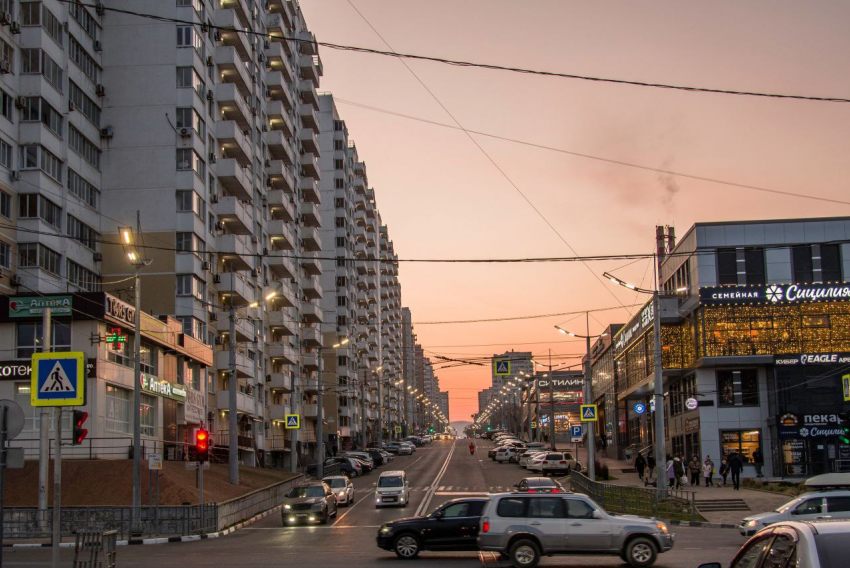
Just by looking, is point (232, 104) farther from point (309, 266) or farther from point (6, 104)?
point (309, 266)

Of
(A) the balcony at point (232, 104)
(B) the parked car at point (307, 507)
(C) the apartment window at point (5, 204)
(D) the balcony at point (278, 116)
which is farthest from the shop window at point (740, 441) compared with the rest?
(D) the balcony at point (278, 116)

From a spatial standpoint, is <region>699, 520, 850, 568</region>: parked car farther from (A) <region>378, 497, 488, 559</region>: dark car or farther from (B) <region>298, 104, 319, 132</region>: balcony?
(B) <region>298, 104, 319, 132</region>: balcony

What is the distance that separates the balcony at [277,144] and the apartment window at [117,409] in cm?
3671

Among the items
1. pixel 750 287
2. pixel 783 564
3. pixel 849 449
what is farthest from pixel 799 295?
pixel 783 564

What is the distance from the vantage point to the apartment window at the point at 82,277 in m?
53.2

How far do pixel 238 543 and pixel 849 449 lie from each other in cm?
3821

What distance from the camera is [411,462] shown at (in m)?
84.8

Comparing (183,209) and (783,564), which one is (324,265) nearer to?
(183,209)

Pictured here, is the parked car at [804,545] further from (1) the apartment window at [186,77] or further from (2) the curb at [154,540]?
(1) the apartment window at [186,77]

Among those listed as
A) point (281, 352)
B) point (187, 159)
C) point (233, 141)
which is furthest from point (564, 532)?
point (281, 352)

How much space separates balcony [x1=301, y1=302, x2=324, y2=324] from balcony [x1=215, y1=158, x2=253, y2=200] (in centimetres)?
2199

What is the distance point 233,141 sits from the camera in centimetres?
6438

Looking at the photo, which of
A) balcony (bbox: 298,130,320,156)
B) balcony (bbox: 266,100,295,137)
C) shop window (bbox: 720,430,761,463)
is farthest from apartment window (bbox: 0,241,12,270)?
balcony (bbox: 298,130,320,156)

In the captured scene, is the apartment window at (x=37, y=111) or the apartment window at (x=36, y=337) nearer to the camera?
the apartment window at (x=36, y=337)
